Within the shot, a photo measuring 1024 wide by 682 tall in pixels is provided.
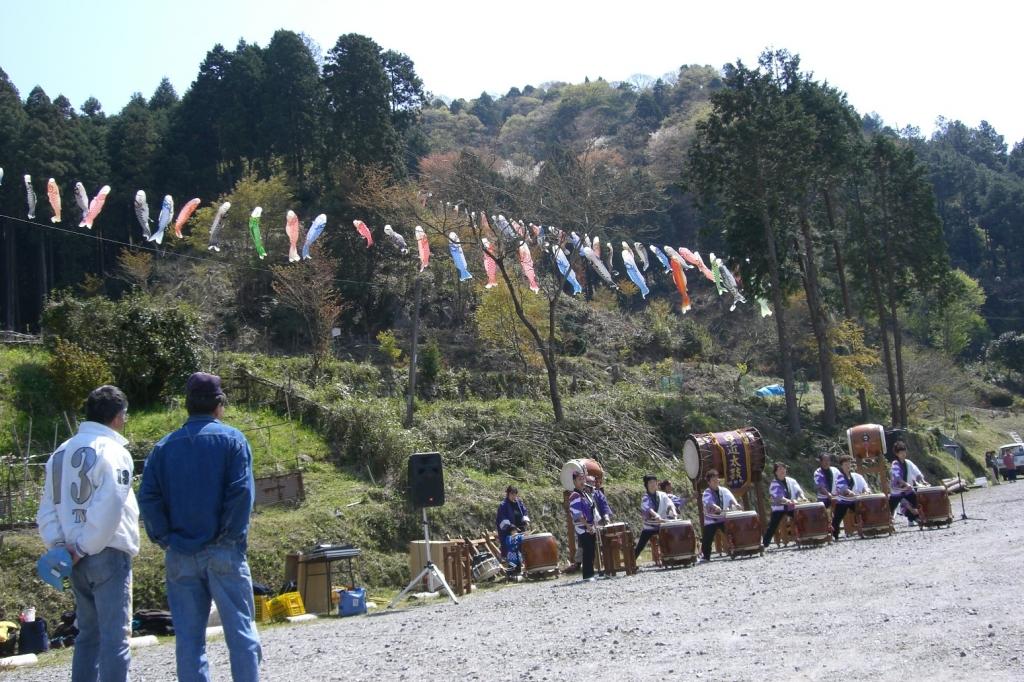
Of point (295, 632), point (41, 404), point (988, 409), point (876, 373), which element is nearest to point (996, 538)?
point (295, 632)

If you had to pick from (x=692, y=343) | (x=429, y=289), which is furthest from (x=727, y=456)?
Result: (x=692, y=343)

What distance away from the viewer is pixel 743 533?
17656mm

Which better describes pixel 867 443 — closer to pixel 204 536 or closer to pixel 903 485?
pixel 903 485

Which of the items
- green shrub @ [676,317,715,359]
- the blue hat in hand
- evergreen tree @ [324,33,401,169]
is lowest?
the blue hat in hand

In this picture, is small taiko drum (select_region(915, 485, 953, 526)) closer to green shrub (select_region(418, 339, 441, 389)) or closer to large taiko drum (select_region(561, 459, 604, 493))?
large taiko drum (select_region(561, 459, 604, 493))

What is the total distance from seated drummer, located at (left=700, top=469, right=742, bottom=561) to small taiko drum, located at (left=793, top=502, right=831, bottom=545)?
1.25 meters

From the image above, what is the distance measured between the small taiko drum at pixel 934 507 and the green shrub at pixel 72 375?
16631 millimetres

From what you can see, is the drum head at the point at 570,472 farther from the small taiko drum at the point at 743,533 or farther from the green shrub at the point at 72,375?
the green shrub at the point at 72,375

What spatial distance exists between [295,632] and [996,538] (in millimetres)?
10002

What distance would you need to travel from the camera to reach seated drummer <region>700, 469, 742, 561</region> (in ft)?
58.7

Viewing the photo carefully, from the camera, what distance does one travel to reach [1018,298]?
8112 cm

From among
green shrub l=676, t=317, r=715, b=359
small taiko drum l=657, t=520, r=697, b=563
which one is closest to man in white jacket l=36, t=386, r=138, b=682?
small taiko drum l=657, t=520, r=697, b=563

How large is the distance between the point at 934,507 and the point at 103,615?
17.0m

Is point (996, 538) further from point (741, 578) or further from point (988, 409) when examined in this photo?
point (988, 409)
